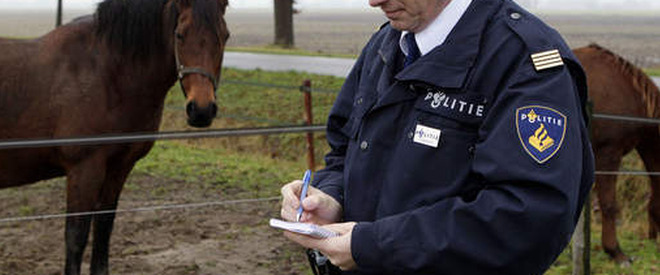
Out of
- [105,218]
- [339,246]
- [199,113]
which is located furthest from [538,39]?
[105,218]

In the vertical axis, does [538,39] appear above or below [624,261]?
above

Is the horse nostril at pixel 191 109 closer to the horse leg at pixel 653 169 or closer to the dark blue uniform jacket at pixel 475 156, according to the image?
the dark blue uniform jacket at pixel 475 156

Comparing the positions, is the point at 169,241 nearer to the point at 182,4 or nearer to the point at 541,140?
→ the point at 182,4

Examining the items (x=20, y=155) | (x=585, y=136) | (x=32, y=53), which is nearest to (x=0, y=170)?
(x=20, y=155)

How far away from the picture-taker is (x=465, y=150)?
1.41 m

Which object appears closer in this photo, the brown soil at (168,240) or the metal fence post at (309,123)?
the brown soil at (168,240)

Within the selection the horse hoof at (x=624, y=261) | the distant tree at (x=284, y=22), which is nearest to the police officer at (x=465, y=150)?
the horse hoof at (x=624, y=261)

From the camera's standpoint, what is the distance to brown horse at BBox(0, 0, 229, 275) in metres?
4.10

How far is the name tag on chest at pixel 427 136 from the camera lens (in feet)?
4.63

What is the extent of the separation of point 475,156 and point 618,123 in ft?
15.0

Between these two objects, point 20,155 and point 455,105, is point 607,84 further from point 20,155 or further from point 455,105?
point 455,105

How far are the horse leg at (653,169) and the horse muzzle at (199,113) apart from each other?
3.42 metres

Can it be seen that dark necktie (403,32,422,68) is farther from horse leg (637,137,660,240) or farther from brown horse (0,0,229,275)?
horse leg (637,137,660,240)

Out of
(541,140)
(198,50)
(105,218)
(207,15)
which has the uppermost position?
(541,140)
